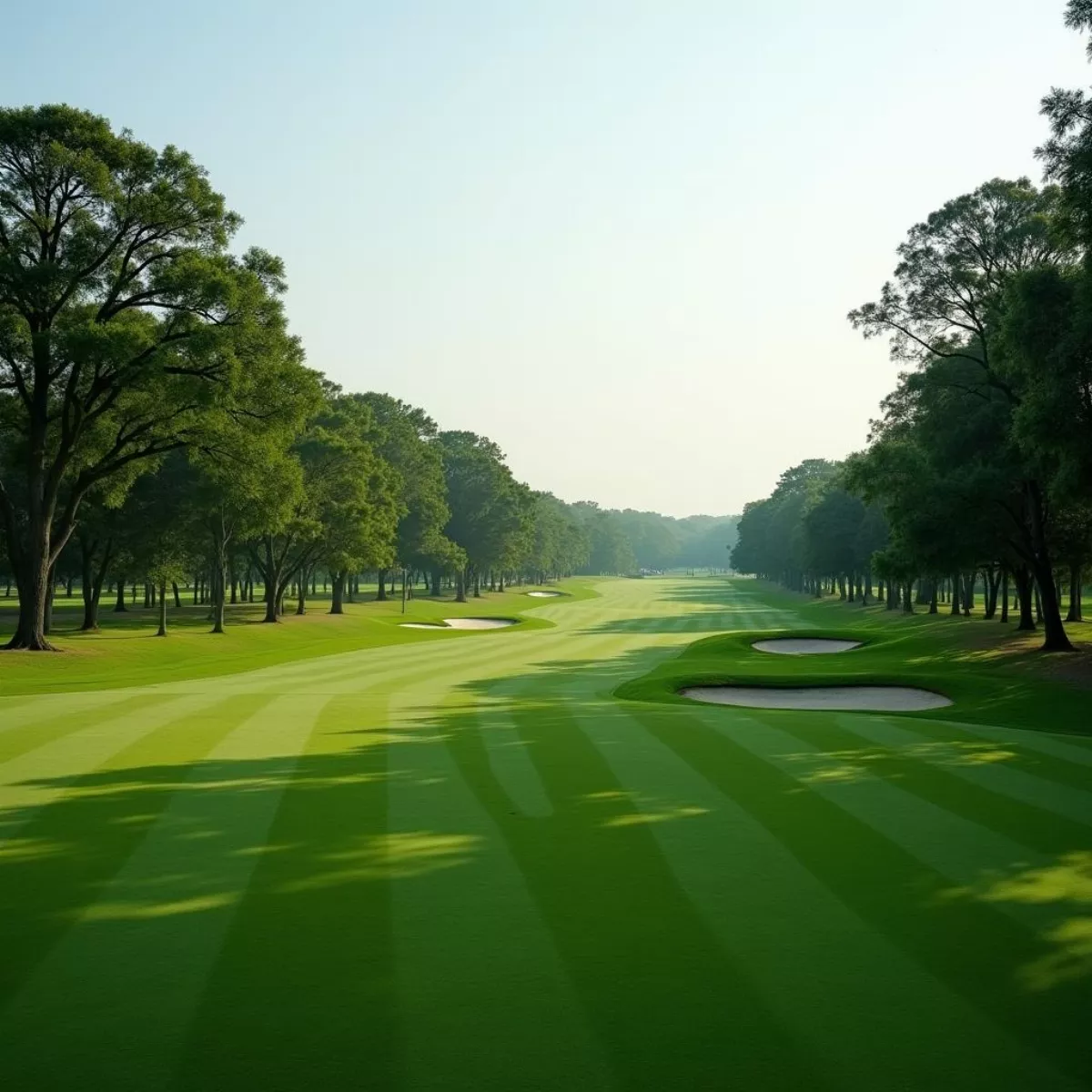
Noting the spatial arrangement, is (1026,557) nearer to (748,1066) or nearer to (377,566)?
(748,1066)

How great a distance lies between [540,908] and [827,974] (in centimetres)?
222

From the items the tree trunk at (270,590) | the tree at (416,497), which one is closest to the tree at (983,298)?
the tree trunk at (270,590)

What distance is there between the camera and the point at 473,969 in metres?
6.10

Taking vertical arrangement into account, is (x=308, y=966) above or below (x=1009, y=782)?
above

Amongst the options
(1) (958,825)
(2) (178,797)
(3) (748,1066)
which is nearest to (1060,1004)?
(3) (748,1066)

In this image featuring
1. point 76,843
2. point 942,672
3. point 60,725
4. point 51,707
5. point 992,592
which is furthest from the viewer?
point 992,592

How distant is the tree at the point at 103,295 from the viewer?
1215 inches

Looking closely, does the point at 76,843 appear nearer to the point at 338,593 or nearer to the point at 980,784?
the point at 980,784

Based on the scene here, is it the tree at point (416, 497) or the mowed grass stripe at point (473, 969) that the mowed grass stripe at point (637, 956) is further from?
the tree at point (416, 497)

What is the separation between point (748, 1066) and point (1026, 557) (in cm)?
3484

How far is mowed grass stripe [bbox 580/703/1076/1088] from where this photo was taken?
498 cm

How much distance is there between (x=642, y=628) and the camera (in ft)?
222

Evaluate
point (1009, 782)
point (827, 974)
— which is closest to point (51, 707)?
point (827, 974)

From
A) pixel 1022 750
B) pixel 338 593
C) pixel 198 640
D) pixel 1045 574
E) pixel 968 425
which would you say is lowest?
pixel 198 640
